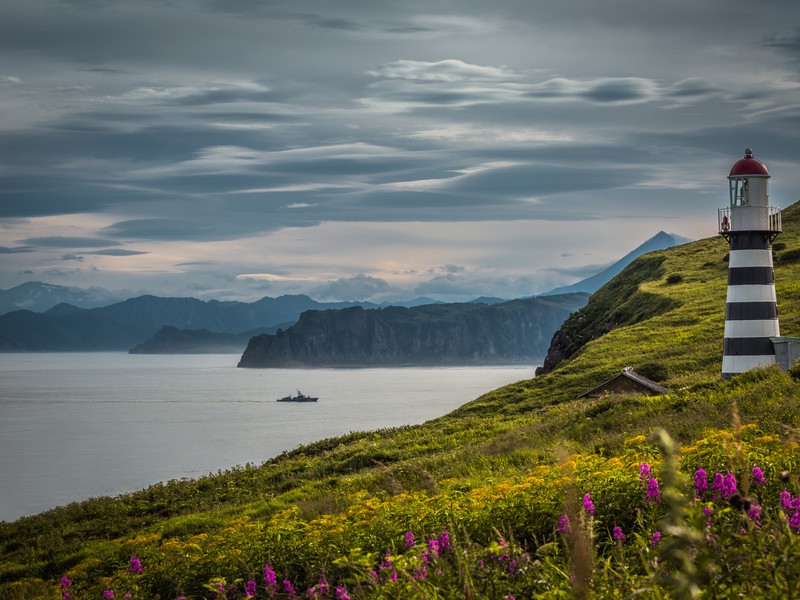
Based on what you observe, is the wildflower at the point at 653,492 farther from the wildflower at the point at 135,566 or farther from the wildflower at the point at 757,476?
the wildflower at the point at 135,566

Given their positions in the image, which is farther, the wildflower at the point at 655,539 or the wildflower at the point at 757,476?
the wildflower at the point at 757,476

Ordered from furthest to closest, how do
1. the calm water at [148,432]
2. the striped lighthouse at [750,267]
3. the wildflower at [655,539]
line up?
the calm water at [148,432]
the striped lighthouse at [750,267]
the wildflower at [655,539]

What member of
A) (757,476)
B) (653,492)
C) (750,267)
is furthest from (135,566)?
(750,267)

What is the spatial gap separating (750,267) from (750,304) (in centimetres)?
144

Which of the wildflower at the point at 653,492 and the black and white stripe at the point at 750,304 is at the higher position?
the black and white stripe at the point at 750,304

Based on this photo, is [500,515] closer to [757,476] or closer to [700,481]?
[700,481]

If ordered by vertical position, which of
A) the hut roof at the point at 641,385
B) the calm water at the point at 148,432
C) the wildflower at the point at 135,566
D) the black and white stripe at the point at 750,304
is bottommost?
the calm water at the point at 148,432

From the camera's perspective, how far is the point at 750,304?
33125 millimetres

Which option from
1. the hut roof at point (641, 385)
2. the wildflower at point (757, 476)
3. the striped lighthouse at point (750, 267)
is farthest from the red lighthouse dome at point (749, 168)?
the wildflower at point (757, 476)

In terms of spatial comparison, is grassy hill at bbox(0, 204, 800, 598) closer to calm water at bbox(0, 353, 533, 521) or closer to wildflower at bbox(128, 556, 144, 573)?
wildflower at bbox(128, 556, 144, 573)

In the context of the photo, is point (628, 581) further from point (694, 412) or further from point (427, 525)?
point (694, 412)

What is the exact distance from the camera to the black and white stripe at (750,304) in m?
32.7

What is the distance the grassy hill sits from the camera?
6.07m

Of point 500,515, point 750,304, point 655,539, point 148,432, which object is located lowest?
point 148,432
